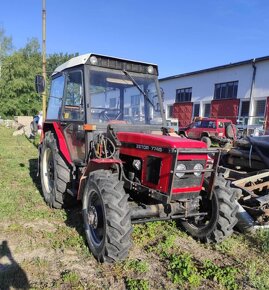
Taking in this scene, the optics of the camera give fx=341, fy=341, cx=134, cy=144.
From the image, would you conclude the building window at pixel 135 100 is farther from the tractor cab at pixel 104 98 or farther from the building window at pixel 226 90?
the building window at pixel 226 90

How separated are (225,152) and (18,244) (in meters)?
4.99

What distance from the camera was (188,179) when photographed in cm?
413

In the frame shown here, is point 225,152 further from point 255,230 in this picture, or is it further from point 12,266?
point 12,266

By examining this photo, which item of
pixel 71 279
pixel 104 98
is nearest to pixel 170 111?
pixel 104 98

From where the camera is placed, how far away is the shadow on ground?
3.47 meters

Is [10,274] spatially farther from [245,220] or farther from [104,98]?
[245,220]

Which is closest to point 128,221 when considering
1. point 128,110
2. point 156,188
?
point 156,188

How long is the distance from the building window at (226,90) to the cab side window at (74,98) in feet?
73.1

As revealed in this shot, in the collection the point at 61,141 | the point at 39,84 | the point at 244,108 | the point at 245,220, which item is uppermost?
the point at 39,84

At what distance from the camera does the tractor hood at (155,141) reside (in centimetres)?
396

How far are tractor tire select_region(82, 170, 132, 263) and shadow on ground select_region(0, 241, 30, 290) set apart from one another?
86 centimetres

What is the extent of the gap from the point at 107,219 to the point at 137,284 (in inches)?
29.5

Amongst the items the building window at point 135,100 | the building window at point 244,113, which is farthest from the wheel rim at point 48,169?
the building window at point 244,113

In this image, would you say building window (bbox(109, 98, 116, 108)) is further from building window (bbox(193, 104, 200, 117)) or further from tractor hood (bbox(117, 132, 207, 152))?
building window (bbox(193, 104, 200, 117))
